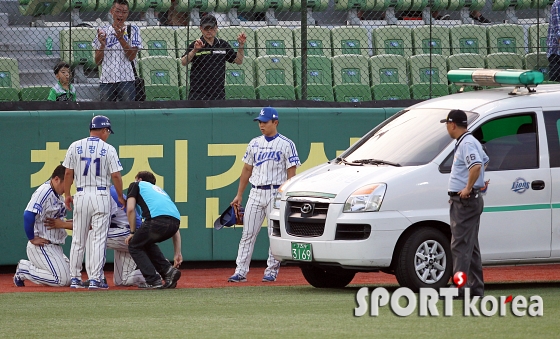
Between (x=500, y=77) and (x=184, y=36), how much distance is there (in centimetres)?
583

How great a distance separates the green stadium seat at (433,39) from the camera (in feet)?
50.6

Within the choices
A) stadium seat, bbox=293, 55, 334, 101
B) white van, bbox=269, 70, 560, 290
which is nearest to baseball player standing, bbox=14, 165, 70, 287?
white van, bbox=269, 70, 560, 290

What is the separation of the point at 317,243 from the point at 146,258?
2.05m

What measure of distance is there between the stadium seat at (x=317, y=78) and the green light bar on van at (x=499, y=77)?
11.4ft

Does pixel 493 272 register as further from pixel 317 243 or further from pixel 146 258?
pixel 146 258

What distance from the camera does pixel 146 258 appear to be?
10539 millimetres

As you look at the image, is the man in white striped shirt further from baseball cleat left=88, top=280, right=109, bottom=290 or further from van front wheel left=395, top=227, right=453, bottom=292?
van front wheel left=395, top=227, right=453, bottom=292

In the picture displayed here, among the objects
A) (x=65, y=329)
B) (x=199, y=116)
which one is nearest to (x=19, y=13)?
(x=199, y=116)

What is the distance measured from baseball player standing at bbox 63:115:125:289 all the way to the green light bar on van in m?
3.87

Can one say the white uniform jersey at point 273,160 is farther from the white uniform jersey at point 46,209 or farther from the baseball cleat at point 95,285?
the white uniform jersey at point 46,209

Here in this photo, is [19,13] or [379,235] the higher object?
[19,13]

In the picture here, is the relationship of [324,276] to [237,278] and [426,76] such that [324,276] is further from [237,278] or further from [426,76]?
Result: [426,76]

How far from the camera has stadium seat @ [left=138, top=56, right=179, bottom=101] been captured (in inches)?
535

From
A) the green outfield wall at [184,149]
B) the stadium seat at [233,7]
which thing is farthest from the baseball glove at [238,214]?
the stadium seat at [233,7]
